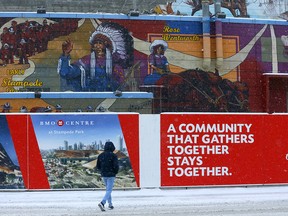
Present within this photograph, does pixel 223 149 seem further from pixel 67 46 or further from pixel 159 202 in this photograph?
pixel 67 46

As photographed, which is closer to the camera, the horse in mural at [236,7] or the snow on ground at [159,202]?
the snow on ground at [159,202]

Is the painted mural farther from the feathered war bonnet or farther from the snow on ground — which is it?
the snow on ground

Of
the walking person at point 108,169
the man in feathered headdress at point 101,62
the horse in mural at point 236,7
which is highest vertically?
the horse in mural at point 236,7

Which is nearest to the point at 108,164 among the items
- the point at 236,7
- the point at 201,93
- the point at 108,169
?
the point at 108,169

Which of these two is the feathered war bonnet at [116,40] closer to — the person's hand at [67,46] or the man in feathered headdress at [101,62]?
the man in feathered headdress at [101,62]

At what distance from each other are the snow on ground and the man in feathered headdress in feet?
44.4

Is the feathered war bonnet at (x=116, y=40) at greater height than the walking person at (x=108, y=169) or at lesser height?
greater

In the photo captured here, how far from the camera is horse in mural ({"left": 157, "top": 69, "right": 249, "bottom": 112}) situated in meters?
27.8

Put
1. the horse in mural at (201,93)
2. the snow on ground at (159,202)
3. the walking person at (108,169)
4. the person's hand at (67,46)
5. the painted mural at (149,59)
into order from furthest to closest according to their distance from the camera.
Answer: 1. the horse in mural at (201,93)
2. the person's hand at (67,46)
3. the painted mural at (149,59)
4. the walking person at (108,169)
5. the snow on ground at (159,202)

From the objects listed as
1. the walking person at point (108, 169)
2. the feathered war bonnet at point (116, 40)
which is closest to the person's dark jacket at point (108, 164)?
the walking person at point (108, 169)

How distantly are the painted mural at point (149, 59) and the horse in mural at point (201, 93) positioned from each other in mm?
49

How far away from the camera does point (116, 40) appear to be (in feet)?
89.8

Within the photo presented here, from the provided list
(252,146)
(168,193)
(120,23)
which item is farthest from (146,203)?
(120,23)

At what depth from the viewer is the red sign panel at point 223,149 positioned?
14.5 meters
